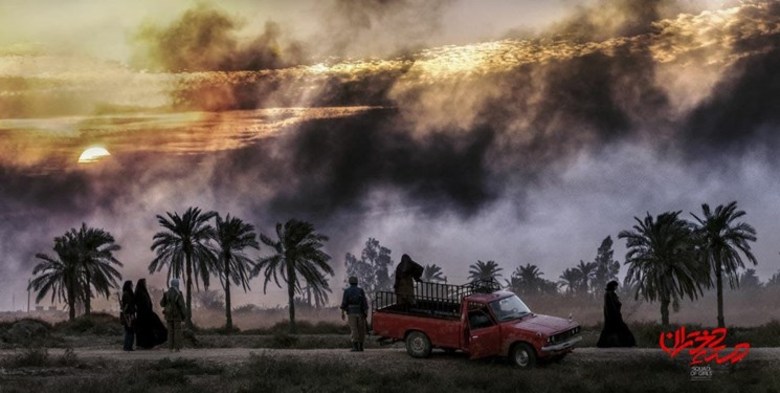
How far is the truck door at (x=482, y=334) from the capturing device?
69.7 feet

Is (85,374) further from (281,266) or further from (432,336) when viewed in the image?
(281,266)

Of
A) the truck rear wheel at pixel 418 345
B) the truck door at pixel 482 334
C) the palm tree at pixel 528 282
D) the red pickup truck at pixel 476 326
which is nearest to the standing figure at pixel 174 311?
the red pickup truck at pixel 476 326

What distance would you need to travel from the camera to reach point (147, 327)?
2677 cm

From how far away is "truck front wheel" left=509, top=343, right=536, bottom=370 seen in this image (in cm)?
2088

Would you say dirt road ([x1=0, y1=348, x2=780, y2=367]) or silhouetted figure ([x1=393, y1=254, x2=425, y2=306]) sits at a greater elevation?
silhouetted figure ([x1=393, y1=254, x2=425, y2=306])

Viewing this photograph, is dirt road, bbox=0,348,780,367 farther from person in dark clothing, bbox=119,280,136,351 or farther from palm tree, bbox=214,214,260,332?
palm tree, bbox=214,214,260,332

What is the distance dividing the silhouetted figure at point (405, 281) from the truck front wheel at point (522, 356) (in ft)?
11.7

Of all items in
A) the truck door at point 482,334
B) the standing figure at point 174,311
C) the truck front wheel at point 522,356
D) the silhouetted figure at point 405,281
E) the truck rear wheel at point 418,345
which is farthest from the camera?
the standing figure at point 174,311

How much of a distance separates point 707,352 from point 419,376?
833 centimetres

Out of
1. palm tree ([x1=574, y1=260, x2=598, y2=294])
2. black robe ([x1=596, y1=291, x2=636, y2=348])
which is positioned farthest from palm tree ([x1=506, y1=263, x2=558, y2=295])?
black robe ([x1=596, y1=291, x2=636, y2=348])

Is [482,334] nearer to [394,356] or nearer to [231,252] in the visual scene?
[394,356]

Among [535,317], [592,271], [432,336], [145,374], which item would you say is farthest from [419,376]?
[592,271]

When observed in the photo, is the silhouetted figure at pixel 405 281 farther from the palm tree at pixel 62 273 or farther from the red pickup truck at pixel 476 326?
the palm tree at pixel 62 273

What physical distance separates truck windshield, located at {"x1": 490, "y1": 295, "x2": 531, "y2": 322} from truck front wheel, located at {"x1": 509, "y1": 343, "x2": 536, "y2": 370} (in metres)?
0.79
